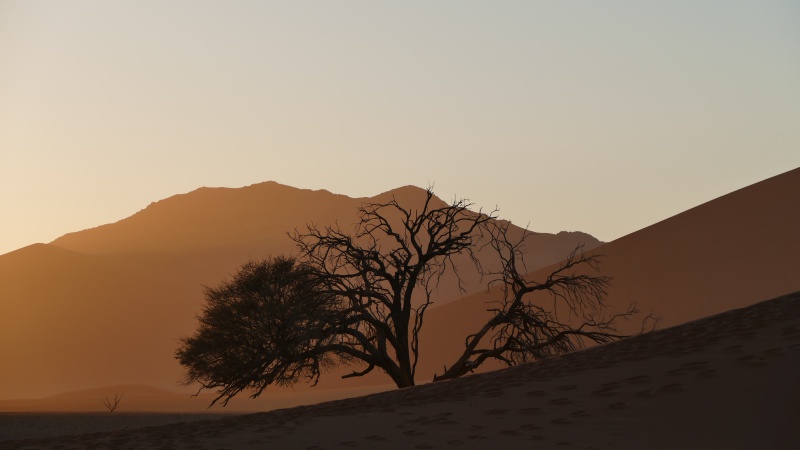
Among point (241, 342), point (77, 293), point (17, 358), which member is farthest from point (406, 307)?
point (77, 293)

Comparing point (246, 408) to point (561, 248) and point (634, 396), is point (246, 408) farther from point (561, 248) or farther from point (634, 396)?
point (561, 248)

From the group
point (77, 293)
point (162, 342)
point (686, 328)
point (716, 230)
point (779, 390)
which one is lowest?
point (779, 390)

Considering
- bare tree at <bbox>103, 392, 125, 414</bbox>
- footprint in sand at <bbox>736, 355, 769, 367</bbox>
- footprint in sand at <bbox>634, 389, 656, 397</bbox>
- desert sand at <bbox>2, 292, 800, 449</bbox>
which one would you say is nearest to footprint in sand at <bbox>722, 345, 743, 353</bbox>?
desert sand at <bbox>2, 292, 800, 449</bbox>

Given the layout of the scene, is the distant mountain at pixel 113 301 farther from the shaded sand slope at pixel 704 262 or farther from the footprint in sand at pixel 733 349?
the footprint in sand at pixel 733 349

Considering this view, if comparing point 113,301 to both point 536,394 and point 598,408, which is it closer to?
point 536,394

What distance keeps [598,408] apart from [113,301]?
131784 mm

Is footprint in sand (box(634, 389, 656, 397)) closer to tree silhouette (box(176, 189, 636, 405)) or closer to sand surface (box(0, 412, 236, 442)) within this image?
tree silhouette (box(176, 189, 636, 405))

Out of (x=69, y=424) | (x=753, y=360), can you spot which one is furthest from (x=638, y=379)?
(x=69, y=424)

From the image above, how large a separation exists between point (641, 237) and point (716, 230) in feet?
18.6

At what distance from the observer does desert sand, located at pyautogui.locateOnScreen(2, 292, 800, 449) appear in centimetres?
1059

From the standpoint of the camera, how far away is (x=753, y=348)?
12250mm

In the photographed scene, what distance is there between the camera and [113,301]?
450 ft

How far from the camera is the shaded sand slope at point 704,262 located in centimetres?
4712

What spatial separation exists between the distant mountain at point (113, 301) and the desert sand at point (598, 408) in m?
98.1
